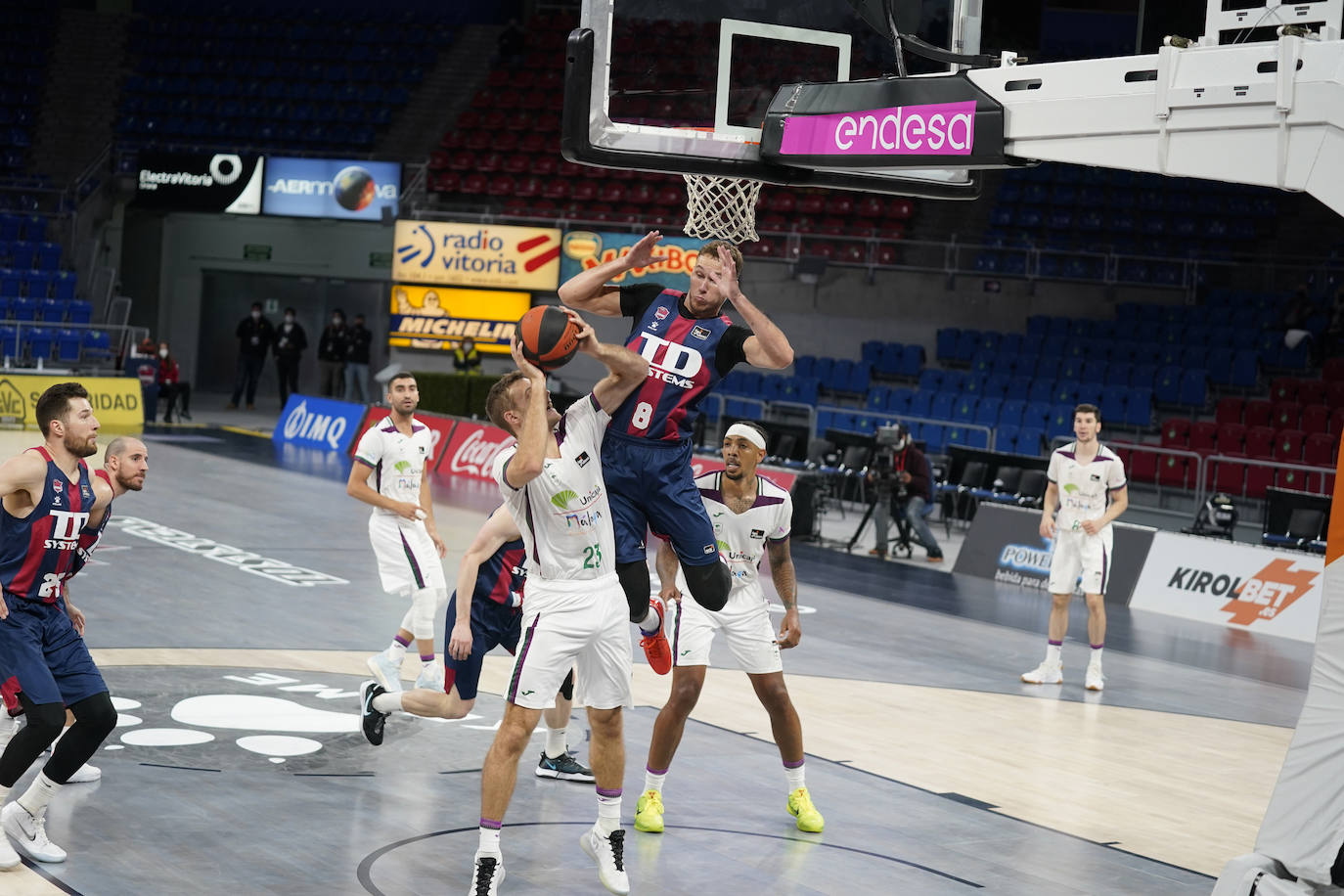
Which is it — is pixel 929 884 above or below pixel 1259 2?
below

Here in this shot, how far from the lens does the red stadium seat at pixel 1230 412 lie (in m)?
22.3

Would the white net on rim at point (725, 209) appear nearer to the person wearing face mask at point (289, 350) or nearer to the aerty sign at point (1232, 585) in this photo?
the aerty sign at point (1232, 585)

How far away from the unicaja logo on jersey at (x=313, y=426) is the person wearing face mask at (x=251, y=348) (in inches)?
218

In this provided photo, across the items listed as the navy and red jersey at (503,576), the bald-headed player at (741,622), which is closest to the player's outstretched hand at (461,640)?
the navy and red jersey at (503,576)

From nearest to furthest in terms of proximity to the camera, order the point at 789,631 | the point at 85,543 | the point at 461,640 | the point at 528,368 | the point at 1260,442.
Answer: the point at 528,368 → the point at 85,543 → the point at 461,640 → the point at 789,631 → the point at 1260,442

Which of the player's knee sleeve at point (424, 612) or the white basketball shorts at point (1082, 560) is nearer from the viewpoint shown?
the player's knee sleeve at point (424, 612)

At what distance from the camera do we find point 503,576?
7992mm

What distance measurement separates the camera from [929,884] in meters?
6.80

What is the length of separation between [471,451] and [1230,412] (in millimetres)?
11452

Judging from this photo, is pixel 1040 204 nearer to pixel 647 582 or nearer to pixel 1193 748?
pixel 1193 748

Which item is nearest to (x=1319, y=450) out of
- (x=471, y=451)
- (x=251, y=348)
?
(x=471, y=451)

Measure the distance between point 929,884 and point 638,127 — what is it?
13.4 ft

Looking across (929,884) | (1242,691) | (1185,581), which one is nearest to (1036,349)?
(1185,581)

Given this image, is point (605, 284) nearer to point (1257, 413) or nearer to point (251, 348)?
point (1257, 413)
